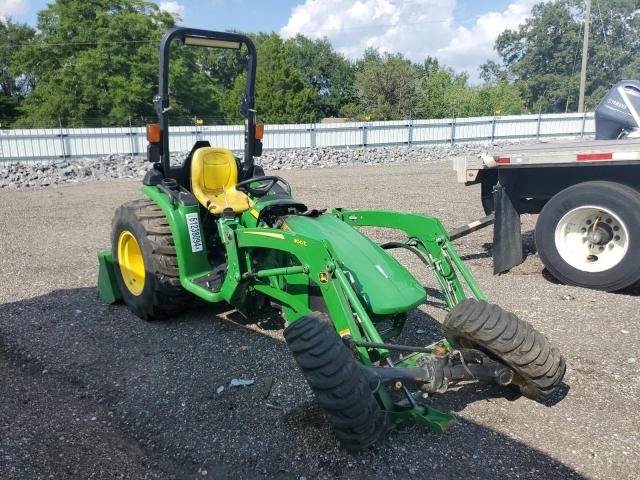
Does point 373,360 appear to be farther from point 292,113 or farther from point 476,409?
point 292,113

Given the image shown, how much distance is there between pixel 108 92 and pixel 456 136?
24.0m

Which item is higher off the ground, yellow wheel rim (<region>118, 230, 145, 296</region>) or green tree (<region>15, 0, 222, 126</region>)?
green tree (<region>15, 0, 222, 126</region>)

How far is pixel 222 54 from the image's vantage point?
57.7 m

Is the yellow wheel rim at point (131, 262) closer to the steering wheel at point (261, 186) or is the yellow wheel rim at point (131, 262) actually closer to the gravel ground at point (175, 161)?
the steering wheel at point (261, 186)

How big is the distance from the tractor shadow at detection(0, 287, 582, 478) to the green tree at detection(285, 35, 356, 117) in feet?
180

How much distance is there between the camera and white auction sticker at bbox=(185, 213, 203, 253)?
4.46m

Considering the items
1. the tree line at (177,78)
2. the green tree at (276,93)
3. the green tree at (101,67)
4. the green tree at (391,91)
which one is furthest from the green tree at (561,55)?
the green tree at (101,67)

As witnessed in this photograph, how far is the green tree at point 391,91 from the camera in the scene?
38719 millimetres

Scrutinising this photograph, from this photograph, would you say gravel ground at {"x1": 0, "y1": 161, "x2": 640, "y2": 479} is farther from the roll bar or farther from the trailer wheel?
the roll bar

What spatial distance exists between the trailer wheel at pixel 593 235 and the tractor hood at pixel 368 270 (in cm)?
250

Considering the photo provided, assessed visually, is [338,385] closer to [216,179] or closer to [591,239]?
[216,179]

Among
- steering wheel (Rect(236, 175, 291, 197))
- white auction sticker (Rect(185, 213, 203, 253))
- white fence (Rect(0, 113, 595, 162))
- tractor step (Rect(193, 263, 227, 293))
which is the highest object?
white fence (Rect(0, 113, 595, 162))

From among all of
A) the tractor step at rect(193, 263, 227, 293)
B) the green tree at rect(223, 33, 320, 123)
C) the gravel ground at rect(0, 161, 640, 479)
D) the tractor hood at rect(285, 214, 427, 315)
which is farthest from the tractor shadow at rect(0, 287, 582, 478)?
the green tree at rect(223, 33, 320, 123)

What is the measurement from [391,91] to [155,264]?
36.8 m
